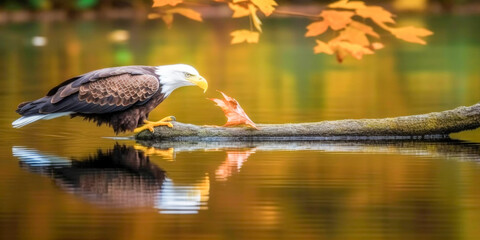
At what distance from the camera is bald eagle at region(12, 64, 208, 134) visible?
1002 cm

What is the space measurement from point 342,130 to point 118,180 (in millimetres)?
2445

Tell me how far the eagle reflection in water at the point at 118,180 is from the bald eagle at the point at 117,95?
0.31m

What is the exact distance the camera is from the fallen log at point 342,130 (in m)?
10.1

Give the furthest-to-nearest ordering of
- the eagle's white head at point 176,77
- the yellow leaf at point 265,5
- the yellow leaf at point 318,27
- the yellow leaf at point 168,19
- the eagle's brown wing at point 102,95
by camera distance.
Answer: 1. the eagle's white head at point 176,77
2. the eagle's brown wing at point 102,95
3. the yellow leaf at point 168,19
4. the yellow leaf at point 318,27
5. the yellow leaf at point 265,5

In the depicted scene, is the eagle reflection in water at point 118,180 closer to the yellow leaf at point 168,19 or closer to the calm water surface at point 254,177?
the calm water surface at point 254,177

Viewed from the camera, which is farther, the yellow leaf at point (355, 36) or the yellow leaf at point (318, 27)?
the yellow leaf at point (355, 36)

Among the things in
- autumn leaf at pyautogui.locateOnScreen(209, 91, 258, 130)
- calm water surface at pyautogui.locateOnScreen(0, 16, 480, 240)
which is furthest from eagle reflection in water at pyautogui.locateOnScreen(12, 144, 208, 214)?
Answer: autumn leaf at pyautogui.locateOnScreen(209, 91, 258, 130)

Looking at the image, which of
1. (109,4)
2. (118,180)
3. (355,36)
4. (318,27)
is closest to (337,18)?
(318,27)

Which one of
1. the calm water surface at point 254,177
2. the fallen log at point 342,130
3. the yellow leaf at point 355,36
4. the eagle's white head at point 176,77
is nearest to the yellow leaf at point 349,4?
the yellow leaf at point 355,36

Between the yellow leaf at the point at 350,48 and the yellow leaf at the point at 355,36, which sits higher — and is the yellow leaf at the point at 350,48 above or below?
below

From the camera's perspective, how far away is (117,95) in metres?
10.0

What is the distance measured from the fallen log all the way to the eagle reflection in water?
54 centimetres

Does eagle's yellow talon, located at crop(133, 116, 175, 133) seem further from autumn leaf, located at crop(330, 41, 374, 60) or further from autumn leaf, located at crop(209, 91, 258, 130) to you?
autumn leaf, located at crop(330, 41, 374, 60)

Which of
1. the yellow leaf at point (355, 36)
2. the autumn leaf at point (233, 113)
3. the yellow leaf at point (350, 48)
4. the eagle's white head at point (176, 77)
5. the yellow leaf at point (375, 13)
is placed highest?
the yellow leaf at point (375, 13)
